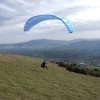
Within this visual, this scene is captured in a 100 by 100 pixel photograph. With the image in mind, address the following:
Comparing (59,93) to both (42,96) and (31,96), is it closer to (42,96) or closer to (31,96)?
(42,96)

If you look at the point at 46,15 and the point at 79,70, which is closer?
the point at 46,15

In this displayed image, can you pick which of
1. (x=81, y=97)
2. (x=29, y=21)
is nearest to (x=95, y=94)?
(x=81, y=97)

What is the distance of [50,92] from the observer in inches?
663

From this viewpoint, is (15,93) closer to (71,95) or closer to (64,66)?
(71,95)

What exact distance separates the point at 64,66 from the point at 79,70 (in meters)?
3.34

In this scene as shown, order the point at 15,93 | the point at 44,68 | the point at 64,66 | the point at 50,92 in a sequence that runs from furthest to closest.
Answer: the point at 64,66, the point at 44,68, the point at 50,92, the point at 15,93

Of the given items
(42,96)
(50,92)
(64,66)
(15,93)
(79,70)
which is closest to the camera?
(15,93)

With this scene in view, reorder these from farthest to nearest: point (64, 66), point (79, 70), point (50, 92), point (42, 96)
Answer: point (64, 66) < point (79, 70) < point (50, 92) < point (42, 96)

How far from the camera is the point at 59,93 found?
17.1m

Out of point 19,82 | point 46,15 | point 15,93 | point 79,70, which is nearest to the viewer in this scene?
point 15,93

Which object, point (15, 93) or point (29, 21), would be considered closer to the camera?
point (15, 93)

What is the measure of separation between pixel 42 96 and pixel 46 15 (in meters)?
10.2

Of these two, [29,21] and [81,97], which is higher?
[29,21]

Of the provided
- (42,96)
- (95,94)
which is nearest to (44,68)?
(95,94)
